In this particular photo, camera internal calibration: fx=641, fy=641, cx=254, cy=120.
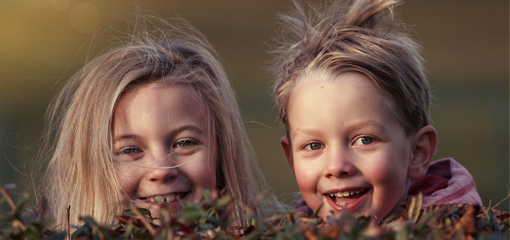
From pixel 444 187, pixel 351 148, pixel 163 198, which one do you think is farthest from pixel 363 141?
pixel 163 198

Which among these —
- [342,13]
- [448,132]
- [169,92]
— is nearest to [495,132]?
[448,132]

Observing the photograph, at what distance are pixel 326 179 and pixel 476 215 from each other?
1017 millimetres

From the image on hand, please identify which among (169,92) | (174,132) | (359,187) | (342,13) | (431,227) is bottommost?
(431,227)

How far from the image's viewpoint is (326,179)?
200 cm

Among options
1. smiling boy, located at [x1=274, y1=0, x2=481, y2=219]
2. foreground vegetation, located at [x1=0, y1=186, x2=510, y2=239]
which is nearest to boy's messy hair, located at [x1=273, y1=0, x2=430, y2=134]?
smiling boy, located at [x1=274, y1=0, x2=481, y2=219]

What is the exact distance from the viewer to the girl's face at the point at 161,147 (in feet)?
7.05

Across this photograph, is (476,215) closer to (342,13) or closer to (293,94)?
(293,94)

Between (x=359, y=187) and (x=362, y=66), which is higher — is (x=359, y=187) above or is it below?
below

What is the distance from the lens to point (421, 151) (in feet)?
7.15


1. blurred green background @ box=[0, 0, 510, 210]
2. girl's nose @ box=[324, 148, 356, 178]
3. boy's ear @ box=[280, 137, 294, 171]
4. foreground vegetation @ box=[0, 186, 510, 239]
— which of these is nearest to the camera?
foreground vegetation @ box=[0, 186, 510, 239]

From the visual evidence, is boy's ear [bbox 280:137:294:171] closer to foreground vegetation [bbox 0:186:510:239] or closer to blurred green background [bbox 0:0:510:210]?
foreground vegetation [bbox 0:186:510:239]

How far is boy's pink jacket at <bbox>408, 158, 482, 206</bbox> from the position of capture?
7.46 ft

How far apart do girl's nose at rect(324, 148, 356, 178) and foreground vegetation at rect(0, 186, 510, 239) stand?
3.07 feet

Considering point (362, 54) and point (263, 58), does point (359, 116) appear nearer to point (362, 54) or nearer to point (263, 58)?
point (362, 54)
